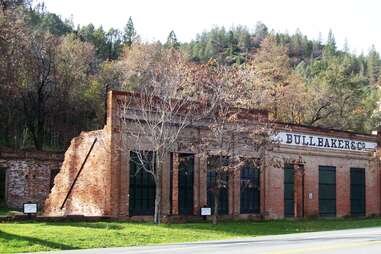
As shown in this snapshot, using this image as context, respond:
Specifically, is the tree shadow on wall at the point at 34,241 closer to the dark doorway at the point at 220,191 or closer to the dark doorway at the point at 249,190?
the dark doorway at the point at 220,191

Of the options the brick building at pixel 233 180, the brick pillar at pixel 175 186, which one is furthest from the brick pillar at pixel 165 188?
the brick pillar at pixel 175 186

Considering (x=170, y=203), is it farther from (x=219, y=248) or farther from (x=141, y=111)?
(x=219, y=248)

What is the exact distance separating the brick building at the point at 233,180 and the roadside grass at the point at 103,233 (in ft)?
9.37

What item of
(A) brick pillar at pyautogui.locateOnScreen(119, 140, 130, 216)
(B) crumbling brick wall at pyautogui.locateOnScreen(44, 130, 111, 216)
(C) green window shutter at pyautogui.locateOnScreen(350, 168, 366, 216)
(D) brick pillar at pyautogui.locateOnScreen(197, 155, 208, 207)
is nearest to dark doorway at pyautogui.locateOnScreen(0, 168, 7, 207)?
(B) crumbling brick wall at pyautogui.locateOnScreen(44, 130, 111, 216)

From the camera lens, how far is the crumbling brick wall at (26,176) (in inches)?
1624

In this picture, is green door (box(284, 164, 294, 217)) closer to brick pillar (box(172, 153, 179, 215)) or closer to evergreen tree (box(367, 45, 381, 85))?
brick pillar (box(172, 153, 179, 215))

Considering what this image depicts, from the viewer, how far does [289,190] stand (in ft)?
125

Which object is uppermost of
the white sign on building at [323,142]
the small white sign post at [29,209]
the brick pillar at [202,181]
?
the white sign on building at [323,142]

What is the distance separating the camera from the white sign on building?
3744 cm

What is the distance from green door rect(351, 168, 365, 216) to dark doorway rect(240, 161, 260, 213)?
9549 millimetres

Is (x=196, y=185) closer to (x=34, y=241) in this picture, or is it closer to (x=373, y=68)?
(x=34, y=241)

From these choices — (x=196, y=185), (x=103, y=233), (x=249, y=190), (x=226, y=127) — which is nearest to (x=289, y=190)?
(x=249, y=190)

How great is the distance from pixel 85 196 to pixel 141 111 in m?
5.20

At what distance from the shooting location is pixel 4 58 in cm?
4166
